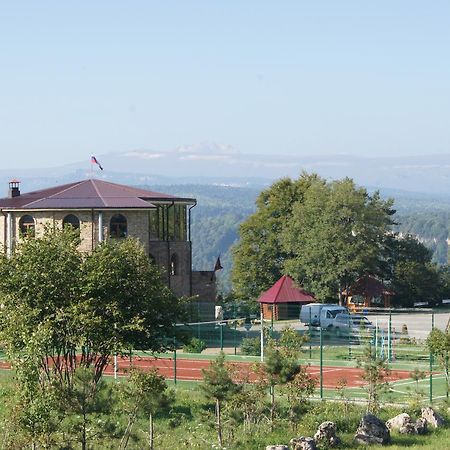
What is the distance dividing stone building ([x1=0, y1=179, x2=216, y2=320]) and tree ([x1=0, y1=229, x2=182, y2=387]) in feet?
70.1

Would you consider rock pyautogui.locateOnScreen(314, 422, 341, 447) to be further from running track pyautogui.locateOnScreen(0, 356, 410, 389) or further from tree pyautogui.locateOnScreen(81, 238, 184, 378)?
running track pyautogui.locateOnScreen(0, 356, 410, 389)

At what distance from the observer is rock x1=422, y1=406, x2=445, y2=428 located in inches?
1132

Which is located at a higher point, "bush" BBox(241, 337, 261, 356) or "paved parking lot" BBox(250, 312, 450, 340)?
"bush" BBox(241, 337, 261, 356)

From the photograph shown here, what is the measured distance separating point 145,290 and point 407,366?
49.2 ft

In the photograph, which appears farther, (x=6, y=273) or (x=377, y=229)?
(x=377, y=229)

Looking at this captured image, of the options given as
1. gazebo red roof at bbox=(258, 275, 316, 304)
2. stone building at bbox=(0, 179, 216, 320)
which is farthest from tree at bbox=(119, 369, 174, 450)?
A: gazebo red roof at bbox=(258, 275, 316, 304)

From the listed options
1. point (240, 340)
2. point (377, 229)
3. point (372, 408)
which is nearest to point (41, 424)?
point (372, 408)

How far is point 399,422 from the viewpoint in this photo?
28312mm

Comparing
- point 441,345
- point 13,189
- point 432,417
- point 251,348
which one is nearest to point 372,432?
point 432,417

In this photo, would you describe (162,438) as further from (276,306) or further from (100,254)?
(276,306)

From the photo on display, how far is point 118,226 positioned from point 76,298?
81.1 feet

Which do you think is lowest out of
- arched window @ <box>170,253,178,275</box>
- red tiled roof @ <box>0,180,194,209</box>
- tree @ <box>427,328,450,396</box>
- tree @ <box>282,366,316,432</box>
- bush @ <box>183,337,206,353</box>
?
bush @ <box>183,337,206,353</box>

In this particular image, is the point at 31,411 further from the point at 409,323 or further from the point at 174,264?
the point at 409,323

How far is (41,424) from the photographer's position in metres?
23.7
